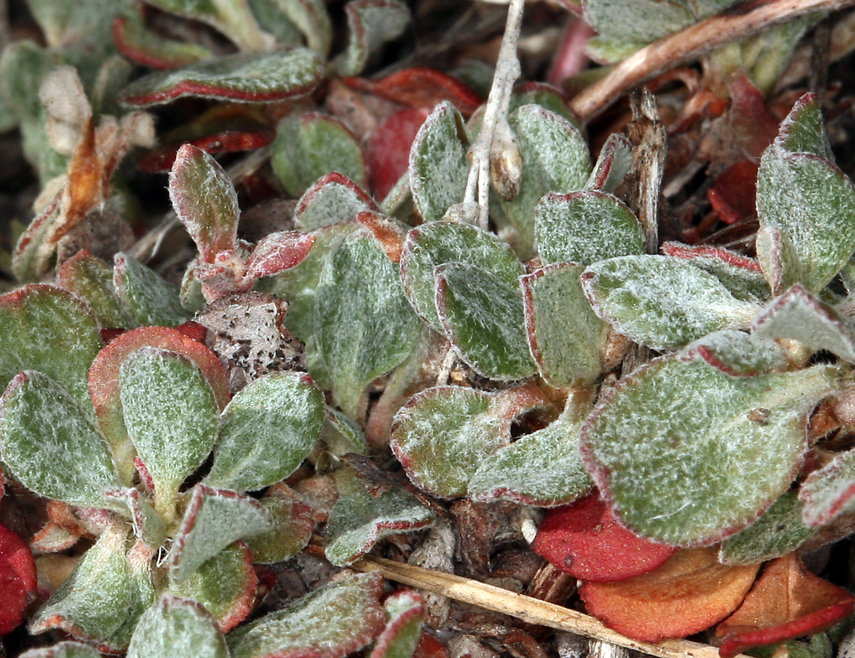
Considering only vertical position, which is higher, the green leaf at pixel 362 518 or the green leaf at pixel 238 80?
the green leaf at pixel 238 80

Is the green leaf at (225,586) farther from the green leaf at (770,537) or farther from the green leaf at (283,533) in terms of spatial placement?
the green leaf at (770,537)

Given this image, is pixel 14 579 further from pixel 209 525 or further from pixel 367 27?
pixel 367 27

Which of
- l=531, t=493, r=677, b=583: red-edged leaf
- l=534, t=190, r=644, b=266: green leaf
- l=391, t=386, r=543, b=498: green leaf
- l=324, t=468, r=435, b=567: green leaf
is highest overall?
l=534, t=190, r=644, b=266: green leaf

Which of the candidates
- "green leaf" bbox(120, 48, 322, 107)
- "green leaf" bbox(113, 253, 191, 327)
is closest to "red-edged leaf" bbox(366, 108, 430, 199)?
"green leaf" bbox(120, 48, 322, 107)

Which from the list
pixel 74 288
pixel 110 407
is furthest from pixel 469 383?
pixel 74 288

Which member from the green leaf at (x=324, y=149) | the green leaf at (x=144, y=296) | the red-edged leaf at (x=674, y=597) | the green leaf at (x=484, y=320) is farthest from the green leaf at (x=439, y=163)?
the red-edged leaf at (x=674, y=597)

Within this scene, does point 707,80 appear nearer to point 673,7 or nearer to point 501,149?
point 673,7

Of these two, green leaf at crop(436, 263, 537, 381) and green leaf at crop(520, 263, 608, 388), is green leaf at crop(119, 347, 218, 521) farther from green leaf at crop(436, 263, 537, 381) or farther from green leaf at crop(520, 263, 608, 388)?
green leaf at crop(520, 263, 608, 388)

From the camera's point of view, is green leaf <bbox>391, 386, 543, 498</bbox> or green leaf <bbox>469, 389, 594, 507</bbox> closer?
green leaf <bbox>469, 389, 594, 507</bbox>
